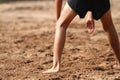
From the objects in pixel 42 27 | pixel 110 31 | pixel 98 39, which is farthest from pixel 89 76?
pixel 42 27

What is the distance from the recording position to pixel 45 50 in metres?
6.76

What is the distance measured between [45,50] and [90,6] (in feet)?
6.04

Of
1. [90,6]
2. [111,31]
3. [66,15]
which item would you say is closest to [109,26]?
[111,31]

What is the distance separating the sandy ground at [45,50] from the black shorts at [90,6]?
26.2 inches

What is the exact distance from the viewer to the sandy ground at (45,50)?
17.1 ft

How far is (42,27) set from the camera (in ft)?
28.7

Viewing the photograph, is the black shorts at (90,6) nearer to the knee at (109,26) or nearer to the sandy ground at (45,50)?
the knee at (109,26)

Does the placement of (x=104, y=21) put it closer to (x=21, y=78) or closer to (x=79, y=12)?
(x=79, y=12)

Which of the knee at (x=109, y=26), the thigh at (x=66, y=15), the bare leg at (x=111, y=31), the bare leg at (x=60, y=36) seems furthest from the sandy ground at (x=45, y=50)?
the thigh at (x=66, y=15)

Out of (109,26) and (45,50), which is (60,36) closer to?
(109,26)

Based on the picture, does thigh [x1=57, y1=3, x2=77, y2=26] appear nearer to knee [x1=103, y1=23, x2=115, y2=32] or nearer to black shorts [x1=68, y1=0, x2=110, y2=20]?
black shorts [x1=68, y1=0, x2=110, y2=20]

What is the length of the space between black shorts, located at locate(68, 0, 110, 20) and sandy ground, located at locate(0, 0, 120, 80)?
2.18ft

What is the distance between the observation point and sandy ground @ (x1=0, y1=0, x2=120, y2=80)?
5.20 m

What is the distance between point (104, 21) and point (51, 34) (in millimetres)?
2826
